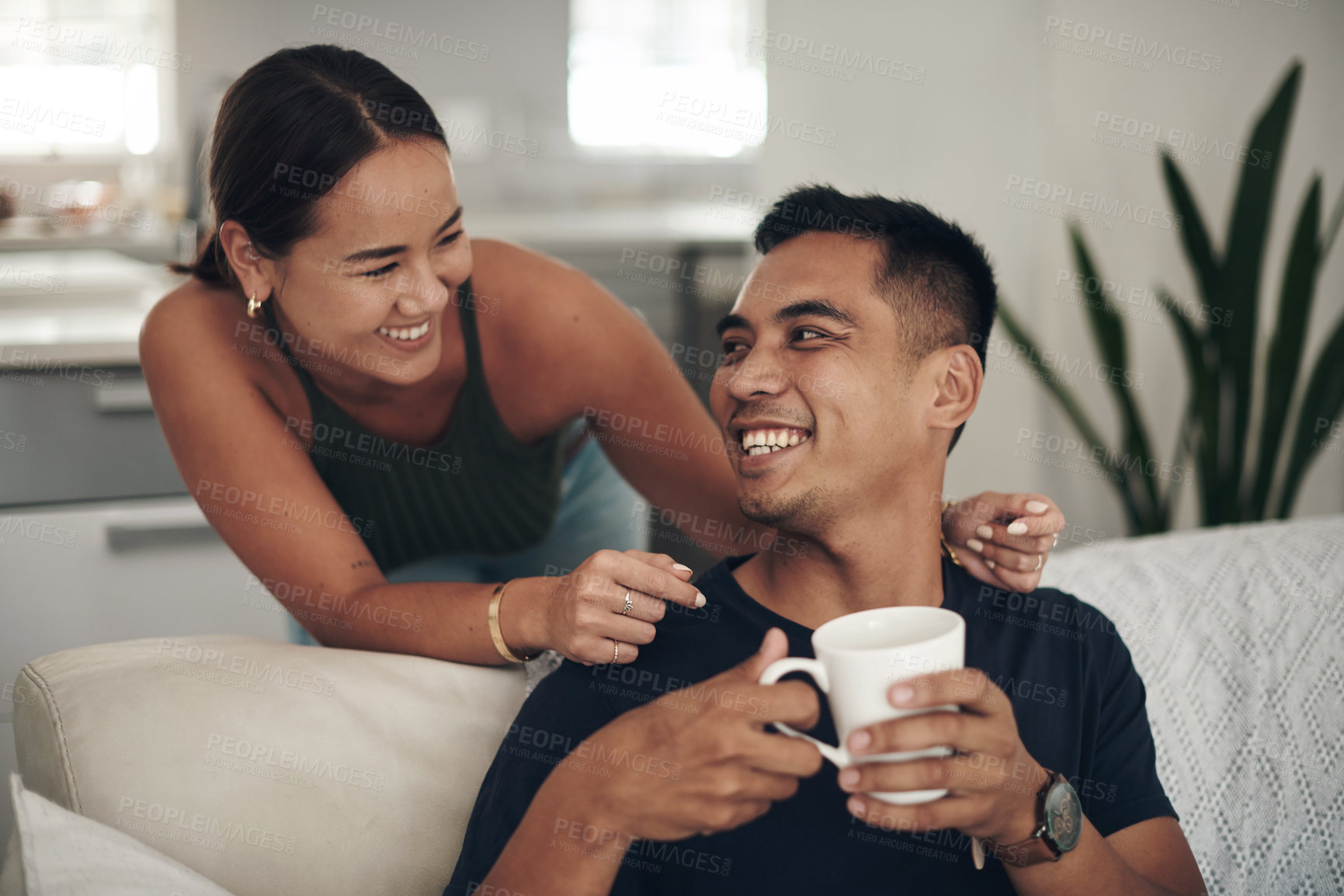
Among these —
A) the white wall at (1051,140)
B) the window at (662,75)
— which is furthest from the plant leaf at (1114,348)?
the window at (662,75)

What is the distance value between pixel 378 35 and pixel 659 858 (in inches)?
203

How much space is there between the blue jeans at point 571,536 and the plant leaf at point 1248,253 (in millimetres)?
1424

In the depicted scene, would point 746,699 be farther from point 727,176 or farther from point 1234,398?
point 727,176

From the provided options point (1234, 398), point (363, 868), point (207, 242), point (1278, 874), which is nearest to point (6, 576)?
point (207, 242)

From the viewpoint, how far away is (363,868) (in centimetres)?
104

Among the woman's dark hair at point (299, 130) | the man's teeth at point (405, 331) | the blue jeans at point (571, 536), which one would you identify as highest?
the woman's dark hair at point (299, 130)

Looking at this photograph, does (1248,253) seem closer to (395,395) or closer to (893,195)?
(893,195)

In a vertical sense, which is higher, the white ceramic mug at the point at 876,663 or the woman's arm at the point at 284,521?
the white ceramic mug at the point at 876,663

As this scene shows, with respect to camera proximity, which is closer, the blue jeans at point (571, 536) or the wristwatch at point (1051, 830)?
the wristwatch at point (1051, 830)

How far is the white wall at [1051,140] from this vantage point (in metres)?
2.61

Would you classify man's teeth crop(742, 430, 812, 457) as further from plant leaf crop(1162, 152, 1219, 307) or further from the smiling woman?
plant leaf crop(1162, 152, 1219, 307)

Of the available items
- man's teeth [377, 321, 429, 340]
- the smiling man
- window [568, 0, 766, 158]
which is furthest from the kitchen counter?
the smiling man

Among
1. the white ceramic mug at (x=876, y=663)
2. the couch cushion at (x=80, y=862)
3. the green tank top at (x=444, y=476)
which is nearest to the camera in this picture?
the white ceramic mug at (x=876, y=663)

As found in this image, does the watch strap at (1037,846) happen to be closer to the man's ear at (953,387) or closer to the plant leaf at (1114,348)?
the man's ear at (953,387)
